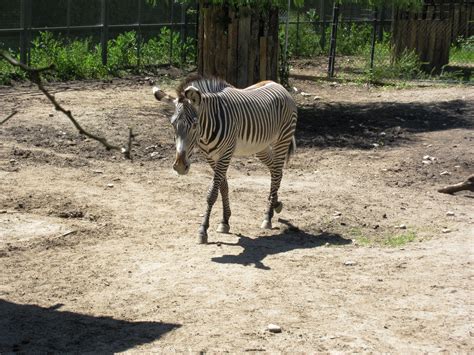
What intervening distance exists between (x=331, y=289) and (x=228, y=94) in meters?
2.58

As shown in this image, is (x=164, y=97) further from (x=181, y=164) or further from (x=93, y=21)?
(x=93, y=21)

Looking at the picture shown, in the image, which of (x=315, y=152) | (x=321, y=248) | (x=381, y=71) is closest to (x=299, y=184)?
(x=315, y=152)

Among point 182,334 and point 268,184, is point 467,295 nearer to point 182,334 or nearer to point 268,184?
point 182,334

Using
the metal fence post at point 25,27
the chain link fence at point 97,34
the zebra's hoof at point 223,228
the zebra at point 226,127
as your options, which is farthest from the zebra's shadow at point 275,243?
the metal fence post at point 25,27

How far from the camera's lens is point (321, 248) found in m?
8.50

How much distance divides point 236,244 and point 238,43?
6.35 m

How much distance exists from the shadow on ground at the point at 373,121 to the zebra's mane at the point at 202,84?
4.14 m

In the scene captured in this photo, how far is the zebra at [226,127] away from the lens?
8.21 m

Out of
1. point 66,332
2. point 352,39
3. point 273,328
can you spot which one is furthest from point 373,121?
point 352,39

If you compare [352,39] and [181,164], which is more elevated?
[352,39]

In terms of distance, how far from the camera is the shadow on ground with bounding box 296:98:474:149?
1338 cm

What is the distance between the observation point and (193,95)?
8.23 meters

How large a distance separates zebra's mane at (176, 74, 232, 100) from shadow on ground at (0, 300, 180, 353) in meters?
2.60

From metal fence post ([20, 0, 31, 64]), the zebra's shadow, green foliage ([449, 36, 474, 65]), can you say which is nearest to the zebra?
the zebra's shadow
